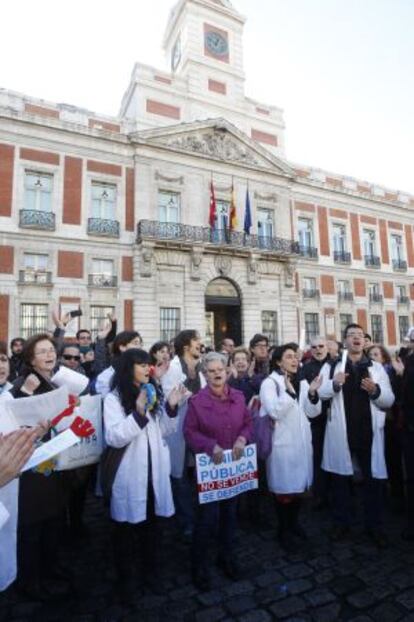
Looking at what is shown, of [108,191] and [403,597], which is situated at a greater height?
[108,191]

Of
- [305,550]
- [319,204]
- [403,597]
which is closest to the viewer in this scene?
[403,597]

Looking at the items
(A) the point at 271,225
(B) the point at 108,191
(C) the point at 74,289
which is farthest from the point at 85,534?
(A) the point at 271,225

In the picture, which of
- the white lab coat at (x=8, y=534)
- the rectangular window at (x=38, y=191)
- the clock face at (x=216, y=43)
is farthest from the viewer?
the clock face at (x=216, y=43)

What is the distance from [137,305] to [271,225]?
902 cm

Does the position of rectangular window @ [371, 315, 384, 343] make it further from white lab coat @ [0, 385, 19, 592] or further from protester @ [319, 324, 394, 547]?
white lab coat @ [0, 385, 19, 592]

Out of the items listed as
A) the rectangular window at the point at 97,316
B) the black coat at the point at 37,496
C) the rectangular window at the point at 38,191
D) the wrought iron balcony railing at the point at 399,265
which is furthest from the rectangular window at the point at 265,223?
the black coat at the point at 37,496

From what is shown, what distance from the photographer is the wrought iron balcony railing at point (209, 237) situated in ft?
56.9

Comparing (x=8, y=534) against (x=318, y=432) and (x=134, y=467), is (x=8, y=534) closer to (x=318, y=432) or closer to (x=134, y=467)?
(x=134, y=467)

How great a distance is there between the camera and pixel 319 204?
22.9 m

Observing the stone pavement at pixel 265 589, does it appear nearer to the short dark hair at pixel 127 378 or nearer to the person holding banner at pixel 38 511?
the person holding banner at pixel 38 511

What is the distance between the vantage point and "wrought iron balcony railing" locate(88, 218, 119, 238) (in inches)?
656

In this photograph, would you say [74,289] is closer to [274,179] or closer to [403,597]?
[274,179]

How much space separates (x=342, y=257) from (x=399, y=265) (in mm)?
5102

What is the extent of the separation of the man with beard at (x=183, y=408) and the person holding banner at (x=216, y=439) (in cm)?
46
